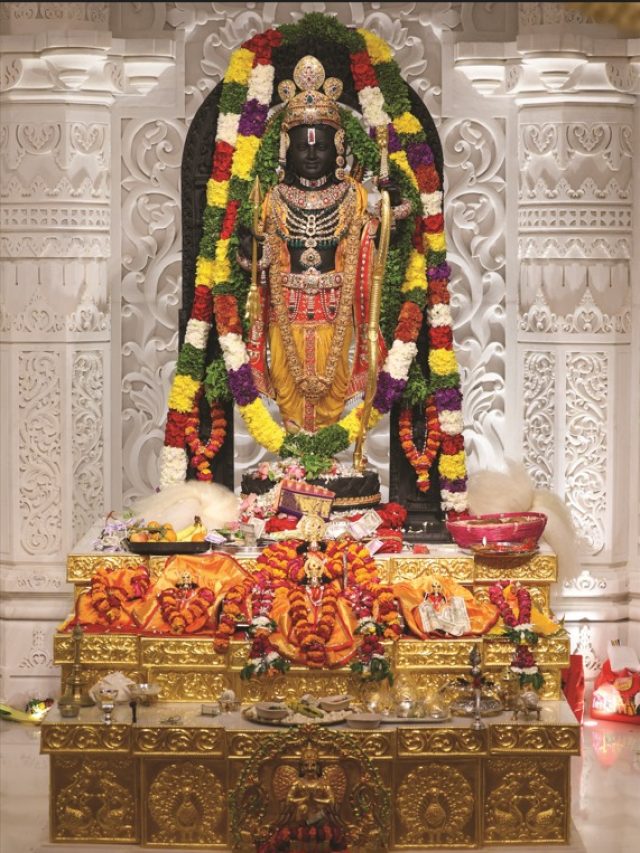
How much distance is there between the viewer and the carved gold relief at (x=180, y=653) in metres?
6.84

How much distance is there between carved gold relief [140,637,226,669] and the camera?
22.4 feet

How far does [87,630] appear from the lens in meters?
7.04

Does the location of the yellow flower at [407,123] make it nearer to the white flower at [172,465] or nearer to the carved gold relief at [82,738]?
the white flower at [172,465]

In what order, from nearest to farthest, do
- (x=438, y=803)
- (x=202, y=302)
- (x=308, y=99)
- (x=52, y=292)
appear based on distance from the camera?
(x=438, y=803), (x=308, y=99), (x=202, y=302), (x=52, y=292)

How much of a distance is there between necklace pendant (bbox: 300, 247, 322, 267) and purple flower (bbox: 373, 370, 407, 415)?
66 centimetres

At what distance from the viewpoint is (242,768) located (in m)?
6.24

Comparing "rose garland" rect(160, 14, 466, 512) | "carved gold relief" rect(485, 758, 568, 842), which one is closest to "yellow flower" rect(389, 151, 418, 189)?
"rose garland" rect(160, 14, 466, 512)

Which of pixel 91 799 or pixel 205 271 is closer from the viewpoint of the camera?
pixel 91 799

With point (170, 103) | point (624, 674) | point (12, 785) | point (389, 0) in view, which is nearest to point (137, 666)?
point (12, 785)

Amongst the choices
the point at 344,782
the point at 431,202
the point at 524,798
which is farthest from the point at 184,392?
the point at 524,798

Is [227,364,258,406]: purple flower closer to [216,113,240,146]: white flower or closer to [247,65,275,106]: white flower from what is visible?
[216,113,240,146]: white flower

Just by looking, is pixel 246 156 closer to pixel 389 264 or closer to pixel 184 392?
pixel 389 264

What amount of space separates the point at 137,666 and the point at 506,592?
1735mm

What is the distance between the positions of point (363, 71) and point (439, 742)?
11.4 ft
